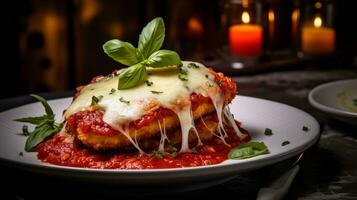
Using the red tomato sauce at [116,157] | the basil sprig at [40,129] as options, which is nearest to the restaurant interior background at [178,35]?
the basil sprig at [40,129]

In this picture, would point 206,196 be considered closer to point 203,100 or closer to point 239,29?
point 203,100

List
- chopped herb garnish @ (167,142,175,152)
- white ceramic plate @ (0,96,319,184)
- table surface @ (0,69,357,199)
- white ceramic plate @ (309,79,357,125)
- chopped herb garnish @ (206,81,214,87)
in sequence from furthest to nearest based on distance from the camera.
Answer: white ceramic plate @ (309,79,357,125) < chopped herb garnish @ (206,81,214,87) < chopped herb garnish @ (167,142,175,152) < table surface @ (0,69,357,199) < white ceramic plate @ (0,96,319,184)

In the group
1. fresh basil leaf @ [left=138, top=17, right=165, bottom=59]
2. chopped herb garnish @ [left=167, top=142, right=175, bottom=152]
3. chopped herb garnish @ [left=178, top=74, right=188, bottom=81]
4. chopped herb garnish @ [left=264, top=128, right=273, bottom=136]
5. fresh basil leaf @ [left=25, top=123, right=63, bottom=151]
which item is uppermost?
fresh basil leaf @ [left=138, top=17, right=165, bottom=59]

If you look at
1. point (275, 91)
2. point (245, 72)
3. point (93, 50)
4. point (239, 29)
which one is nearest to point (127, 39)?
point (93, 50)

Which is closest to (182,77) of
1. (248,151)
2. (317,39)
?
(248,151)

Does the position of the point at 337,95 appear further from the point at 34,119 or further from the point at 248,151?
the point at 34,119

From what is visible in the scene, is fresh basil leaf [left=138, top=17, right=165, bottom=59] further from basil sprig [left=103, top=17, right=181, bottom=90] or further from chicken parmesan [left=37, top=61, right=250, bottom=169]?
chicken parmesan [left=37, top=61, right=250, bottom=169]

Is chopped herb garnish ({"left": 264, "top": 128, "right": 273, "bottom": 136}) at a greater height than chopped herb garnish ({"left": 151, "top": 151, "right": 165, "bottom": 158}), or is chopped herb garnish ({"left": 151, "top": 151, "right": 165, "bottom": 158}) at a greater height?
chopped herb garnish ({"left": 151, "top": 151, "right": 165, "bottom": 158})

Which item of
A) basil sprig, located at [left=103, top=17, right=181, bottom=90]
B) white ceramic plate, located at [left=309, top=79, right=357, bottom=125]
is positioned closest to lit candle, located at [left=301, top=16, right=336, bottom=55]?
white ceramic plate, located at [left=309, top=79, right=357, bottom=125]

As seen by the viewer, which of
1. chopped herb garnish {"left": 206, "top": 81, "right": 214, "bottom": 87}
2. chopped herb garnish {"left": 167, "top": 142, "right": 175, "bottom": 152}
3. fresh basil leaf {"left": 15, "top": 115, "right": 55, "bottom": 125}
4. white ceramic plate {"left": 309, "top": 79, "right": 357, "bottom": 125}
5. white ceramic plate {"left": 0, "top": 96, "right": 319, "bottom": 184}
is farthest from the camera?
white ceramic plate {"left": 309, "top": 79, "right": 357, "bottom": 125}
